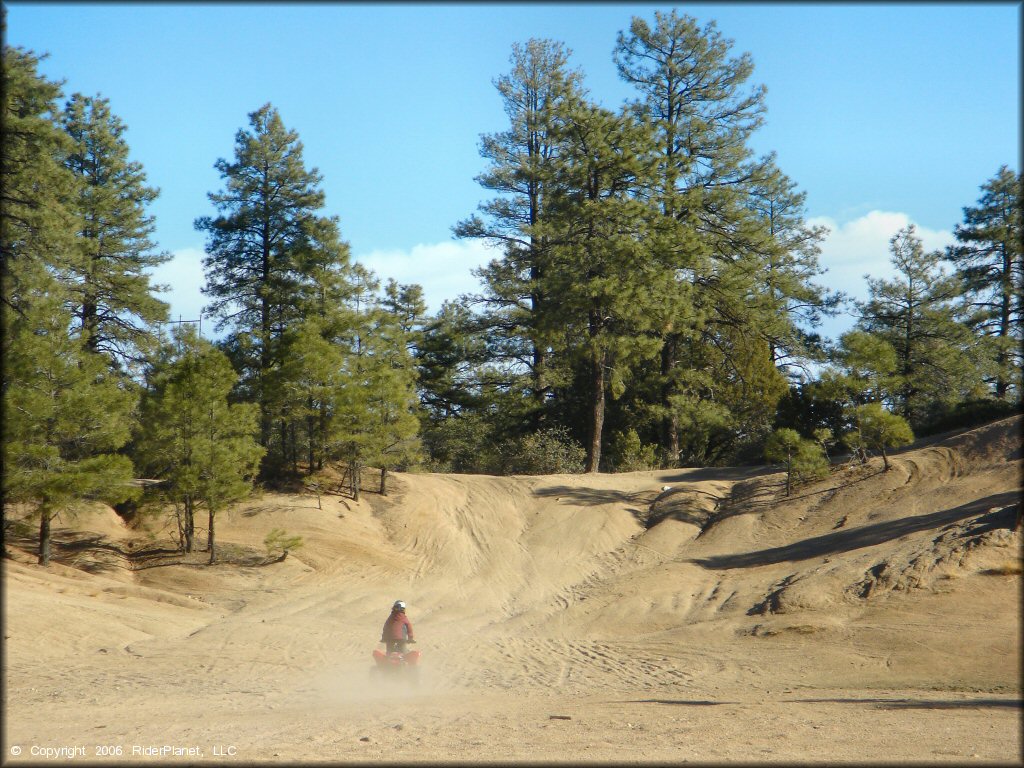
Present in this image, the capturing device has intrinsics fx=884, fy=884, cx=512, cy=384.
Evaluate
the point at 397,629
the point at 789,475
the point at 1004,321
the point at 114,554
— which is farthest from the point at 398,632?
the point at 1004,321

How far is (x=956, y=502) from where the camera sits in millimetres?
23500

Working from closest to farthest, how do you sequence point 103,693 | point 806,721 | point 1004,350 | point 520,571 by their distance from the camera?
point 806,721, point 103,693, point 520,571, point 1004,350

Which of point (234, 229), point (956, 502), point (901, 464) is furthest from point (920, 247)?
point (234, 229)

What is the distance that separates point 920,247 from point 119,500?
3540cm

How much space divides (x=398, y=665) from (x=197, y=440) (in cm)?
1189

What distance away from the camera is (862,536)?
23.1 meters

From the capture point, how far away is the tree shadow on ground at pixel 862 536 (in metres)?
21.6

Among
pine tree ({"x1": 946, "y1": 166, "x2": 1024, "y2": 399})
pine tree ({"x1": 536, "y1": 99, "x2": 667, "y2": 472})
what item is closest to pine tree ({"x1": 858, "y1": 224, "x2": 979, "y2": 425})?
pine tree ({"x1": 946, "y1": 166, "x2": 1024, "y2": 399})

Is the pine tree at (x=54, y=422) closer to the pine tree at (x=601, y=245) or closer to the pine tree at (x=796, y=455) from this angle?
the pine tree at (x=601, y=245)

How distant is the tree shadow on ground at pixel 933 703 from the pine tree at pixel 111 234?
27494mm

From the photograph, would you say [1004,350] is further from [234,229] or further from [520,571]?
[234,229]

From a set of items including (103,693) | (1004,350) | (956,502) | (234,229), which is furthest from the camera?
(1004,350)

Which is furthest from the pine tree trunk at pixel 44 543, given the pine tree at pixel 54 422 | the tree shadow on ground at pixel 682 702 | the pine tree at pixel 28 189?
the tree shadow on ground at pixel 682 702

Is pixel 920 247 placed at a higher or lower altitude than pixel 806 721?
higher
